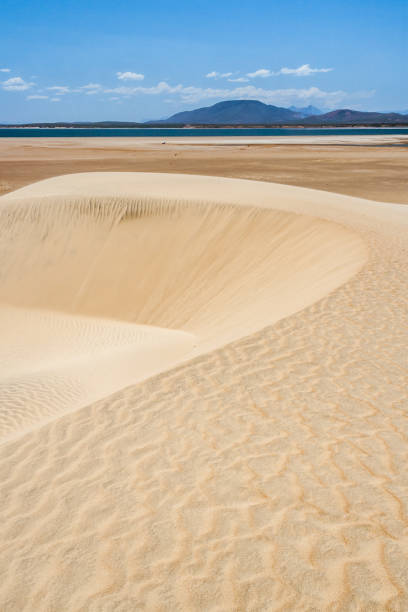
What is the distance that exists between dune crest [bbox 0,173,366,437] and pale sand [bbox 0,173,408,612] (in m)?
0.08

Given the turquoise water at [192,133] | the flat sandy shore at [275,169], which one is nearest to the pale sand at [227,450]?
the flat sandy shore at [275,169]

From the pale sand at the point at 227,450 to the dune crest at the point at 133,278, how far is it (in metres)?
0.08

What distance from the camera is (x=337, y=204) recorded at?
47.8 ft

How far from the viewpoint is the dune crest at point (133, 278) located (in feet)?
24.5

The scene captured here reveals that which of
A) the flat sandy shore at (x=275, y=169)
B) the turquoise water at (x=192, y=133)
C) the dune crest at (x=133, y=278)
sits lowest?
the dune crest at (x=133, y=278)

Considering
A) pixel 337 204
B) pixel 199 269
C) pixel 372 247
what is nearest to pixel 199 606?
pixel 372 247

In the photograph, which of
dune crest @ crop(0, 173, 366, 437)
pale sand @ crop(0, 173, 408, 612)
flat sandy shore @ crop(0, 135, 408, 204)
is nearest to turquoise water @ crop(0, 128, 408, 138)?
flat sandy shore @ crop(0, 135, 408, 204)

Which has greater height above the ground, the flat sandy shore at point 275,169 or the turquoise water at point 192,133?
the turquoise water at point 192,133

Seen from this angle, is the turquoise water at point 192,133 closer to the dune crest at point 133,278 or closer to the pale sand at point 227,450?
the dune crest at point 133,278

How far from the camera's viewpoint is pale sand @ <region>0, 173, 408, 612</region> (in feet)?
9.53

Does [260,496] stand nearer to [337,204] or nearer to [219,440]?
[219,440]

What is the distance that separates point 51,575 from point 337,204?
13.2m

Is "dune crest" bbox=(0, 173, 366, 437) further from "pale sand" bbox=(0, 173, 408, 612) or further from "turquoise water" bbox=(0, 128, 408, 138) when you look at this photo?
"turquoise water" bbox=(0, 128, 408, 138)

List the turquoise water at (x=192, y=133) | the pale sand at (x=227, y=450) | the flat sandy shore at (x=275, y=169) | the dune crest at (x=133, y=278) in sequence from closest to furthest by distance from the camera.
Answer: the pale sand at (x=227, y=450), the dune crest at (x=133, y=278), the flat sandy shore at (x=275, y=169), the turquoise water at (x=192, y=133)
